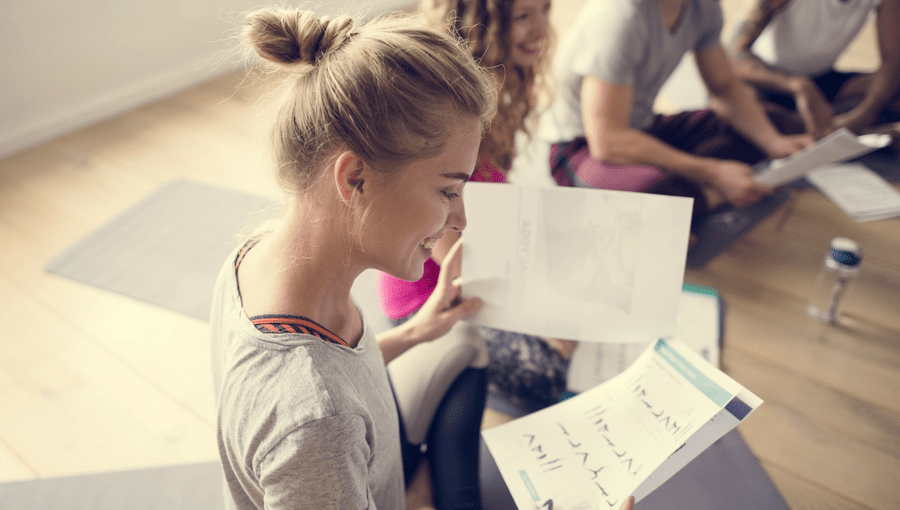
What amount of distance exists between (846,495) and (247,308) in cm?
110

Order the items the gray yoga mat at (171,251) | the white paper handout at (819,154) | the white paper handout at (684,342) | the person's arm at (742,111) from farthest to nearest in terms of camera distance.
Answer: the person's arm at (742,111)
the gray yoga mat at (171,251)
the white paper handout at (819,154)
the white paper handout at (684,342)

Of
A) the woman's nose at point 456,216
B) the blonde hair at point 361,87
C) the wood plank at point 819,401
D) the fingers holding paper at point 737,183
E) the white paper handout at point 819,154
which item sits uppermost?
the blonde hair at point 361,87

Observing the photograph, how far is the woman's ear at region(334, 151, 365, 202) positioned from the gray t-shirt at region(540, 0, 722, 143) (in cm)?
102

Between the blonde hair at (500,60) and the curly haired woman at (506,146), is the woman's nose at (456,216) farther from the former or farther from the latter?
the blonde hair at (500,60)

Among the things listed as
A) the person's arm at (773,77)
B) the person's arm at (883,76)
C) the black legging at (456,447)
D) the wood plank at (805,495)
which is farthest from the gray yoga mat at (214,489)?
the person's arm at (883,76)

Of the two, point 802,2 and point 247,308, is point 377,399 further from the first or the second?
point 802,2

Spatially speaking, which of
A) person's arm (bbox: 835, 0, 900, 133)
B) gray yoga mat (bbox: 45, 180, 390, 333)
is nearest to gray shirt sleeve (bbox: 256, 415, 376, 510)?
gray yoga mat (bbox: 45, 180, 390, 333)

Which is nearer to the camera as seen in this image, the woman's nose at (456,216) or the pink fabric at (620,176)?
the woman's nose at (456,216)

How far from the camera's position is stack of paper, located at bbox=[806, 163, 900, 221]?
1.72 m

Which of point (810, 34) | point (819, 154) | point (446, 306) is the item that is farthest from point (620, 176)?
point (810, 34)

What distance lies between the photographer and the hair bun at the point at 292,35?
58cm

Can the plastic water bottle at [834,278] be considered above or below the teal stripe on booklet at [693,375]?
below

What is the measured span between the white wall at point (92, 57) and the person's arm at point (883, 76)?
5.62 ft

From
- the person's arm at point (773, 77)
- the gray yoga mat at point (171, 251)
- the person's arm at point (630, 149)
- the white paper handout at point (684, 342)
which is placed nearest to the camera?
the white paper handout at point (684, 342)
